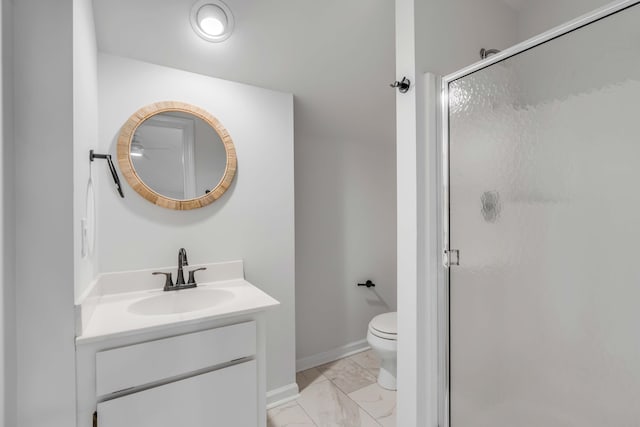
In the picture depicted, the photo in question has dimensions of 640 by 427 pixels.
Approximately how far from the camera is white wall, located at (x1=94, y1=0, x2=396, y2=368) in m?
1.48

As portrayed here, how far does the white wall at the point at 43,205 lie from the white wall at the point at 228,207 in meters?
0.62

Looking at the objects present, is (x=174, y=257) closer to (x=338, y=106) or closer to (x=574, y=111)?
(x=338, y=106)

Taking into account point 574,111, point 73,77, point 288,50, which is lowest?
point 574,111

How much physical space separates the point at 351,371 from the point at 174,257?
1589mm

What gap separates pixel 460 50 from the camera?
57.7 inches

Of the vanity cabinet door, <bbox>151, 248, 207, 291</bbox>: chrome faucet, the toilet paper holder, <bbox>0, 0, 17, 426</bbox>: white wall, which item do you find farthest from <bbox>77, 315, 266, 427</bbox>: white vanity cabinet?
the toilet paper holder

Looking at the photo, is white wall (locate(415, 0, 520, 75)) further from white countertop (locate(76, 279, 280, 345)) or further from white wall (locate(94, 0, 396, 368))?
white countertop (locate(76, 279, 280, 345))

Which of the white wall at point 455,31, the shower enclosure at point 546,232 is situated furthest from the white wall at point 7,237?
the shower enclosure at point 546,232

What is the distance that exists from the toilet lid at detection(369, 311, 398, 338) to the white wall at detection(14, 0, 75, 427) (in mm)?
1648

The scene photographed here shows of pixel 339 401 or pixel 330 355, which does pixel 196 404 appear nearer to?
pixel 339 401

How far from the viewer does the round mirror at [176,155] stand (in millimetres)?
1559

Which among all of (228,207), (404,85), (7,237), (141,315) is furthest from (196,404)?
(404,85)

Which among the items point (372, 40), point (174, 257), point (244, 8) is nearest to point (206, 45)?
point (244, 8)

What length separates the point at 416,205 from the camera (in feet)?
4.17
